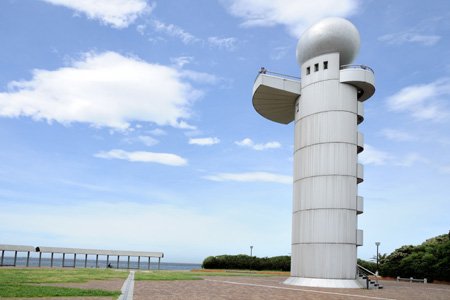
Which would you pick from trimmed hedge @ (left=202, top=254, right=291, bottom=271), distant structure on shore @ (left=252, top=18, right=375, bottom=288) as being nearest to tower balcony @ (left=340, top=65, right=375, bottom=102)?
distant structure on shore @ (left=252, top=18, right=375, bottom=288)

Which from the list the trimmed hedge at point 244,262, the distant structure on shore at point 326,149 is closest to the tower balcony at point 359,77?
the distant structure on shore at point 326,149

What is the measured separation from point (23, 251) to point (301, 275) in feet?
116

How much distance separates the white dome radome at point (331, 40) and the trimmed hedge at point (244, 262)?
32794 mm

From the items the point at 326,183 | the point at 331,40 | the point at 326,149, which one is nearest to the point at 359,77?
the point at 331,40

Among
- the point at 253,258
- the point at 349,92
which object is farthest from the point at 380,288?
the point at 253,258

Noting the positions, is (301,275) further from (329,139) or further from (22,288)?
(22,288)

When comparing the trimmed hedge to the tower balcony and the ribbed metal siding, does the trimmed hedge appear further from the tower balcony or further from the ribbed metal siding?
the tower balcony

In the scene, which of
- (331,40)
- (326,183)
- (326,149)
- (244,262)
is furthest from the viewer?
(244,262)

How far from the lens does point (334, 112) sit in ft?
105

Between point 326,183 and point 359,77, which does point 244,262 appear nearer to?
point 326,183

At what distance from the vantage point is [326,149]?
31.7 metres

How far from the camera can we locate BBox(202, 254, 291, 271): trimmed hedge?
60.4 metres

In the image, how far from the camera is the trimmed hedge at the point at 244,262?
6043 centimetres

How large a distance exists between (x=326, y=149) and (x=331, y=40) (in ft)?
25.6
